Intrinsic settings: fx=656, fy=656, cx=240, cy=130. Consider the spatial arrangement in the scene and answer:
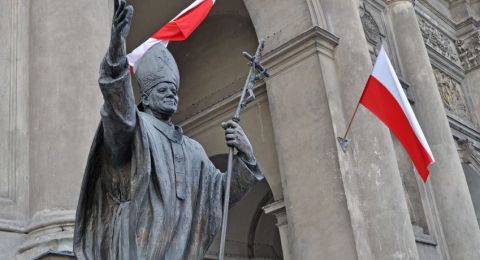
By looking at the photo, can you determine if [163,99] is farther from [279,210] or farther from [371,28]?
[371,28]

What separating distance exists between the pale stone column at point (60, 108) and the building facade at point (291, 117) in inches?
0.5

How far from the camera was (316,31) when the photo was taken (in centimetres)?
908

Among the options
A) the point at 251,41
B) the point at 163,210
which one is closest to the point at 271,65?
the point at 251,41

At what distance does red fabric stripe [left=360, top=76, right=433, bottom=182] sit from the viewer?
23.0ft

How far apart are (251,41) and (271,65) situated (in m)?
1.61

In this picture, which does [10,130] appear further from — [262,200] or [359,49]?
[262,200]

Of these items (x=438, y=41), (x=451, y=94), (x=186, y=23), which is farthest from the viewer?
(x=438, y=41)

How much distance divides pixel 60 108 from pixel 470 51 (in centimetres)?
1078

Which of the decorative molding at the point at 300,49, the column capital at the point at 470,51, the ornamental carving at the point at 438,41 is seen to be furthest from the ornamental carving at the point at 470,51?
the decorative molding at the point at 300,49

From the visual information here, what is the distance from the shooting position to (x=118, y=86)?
214 cm

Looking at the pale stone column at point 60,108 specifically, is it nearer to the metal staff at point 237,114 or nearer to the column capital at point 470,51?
the metal staff at point 237,114

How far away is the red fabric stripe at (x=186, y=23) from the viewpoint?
779 cm

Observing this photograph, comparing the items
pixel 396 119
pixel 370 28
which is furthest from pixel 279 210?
pixel 370 28

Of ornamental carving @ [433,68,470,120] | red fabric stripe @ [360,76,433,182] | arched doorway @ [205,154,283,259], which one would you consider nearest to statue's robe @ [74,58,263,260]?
red fabric stripe @ [360,76,433,182]
